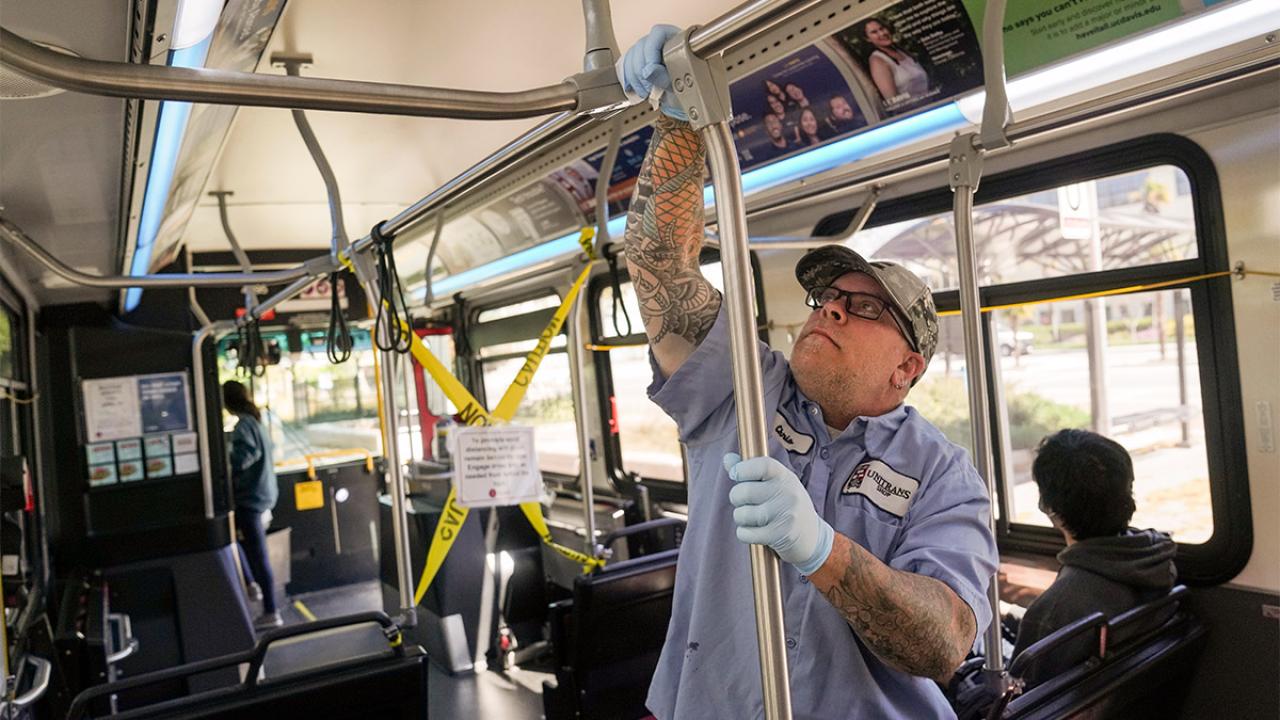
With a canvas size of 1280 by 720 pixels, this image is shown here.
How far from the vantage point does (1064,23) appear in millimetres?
2854

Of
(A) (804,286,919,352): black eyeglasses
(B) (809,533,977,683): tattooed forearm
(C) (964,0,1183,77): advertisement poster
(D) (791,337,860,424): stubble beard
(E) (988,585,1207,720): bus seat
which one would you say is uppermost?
(C) (964,0,1183,77): advertisement poster

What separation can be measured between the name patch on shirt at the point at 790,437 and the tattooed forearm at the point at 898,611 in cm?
40

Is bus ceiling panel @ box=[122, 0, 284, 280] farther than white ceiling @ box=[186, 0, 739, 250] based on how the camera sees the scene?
No

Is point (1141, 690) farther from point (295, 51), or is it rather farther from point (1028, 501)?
point (295, 51)

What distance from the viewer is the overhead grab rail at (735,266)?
43.7 inches

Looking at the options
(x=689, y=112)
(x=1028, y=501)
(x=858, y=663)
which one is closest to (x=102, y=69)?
(x=689, y=112)

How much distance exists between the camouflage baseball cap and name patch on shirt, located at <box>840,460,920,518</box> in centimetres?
31

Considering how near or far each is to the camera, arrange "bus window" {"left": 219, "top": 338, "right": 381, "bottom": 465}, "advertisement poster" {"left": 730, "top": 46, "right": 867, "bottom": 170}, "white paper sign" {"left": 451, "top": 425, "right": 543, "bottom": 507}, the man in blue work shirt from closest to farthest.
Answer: the man in blue work shirt
"white paper sign" {"left": 451, "top": 425, "right": 543, "bottom": 507}
"advertisement poster" {"left": 730, "top": 46, "right": 867, "bottom": 170}
"bus window" {"left": 219, "top": 338, "right": 381, "bottom": 465}

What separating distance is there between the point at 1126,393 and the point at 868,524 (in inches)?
94.4

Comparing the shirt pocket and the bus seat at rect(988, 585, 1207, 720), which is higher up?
the shirt pocket

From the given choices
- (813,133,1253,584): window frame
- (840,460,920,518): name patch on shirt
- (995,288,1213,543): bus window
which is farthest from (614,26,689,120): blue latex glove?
(995,288,1213,543): bus window

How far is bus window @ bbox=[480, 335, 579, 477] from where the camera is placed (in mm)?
7500

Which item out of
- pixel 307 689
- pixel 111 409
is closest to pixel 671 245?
pixel 307 689

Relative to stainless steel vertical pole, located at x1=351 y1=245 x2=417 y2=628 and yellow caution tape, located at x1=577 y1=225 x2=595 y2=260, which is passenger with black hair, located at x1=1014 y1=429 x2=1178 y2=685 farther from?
stainless steel vertical pole, located at x1=351 y1=245 x2=417 y2=628
